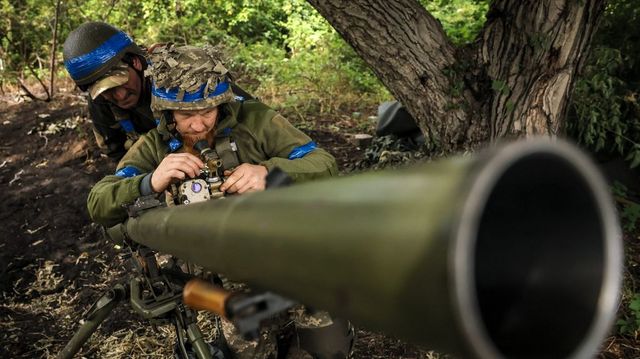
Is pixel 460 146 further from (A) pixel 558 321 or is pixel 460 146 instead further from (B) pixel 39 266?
(B) pixel 39 266

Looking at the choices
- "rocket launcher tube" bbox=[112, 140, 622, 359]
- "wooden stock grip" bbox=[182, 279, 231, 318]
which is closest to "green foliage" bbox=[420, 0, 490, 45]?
"wooden stock grip" bbox=[182, 279, 231, 318]

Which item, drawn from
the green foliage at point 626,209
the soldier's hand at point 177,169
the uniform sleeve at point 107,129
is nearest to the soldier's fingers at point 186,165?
the soldier's hand at point 177,169

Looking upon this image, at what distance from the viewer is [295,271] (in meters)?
0.84

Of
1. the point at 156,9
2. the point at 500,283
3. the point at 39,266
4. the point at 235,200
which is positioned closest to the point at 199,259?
the point at 235,200

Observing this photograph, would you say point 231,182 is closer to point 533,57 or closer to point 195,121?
point 195,121

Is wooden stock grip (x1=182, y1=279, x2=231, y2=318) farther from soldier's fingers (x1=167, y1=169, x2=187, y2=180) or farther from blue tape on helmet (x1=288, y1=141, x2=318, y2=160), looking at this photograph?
blue tape on helmet (x1=288, y1=141, x2=318, y2=160)

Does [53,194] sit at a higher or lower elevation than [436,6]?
lower

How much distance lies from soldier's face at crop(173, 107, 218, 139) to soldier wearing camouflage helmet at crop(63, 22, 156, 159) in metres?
1.12

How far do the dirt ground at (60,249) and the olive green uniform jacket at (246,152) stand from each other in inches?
62.6

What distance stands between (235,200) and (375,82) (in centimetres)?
662

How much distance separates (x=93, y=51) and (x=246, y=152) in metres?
1.60

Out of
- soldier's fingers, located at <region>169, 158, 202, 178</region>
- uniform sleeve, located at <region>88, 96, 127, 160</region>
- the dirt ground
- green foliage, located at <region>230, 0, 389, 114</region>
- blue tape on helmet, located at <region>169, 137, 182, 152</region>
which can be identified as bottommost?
the dirt ground

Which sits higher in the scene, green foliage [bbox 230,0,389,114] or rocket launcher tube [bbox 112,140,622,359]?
rocket launcher tube [bbox 112,140,622,359]

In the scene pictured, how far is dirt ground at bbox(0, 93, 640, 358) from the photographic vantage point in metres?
3.83
